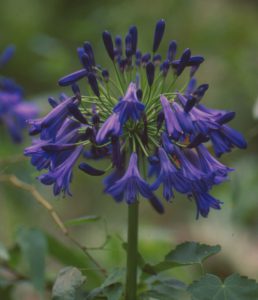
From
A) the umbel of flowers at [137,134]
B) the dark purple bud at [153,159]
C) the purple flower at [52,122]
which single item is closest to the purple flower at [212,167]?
the umbel of flowers at [137,134]

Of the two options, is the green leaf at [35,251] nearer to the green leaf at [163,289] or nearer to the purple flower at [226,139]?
the green leaf at [163,289]

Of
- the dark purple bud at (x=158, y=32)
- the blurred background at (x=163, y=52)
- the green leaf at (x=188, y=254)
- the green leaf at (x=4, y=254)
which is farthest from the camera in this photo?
the blurred background at (x=163, y=52)

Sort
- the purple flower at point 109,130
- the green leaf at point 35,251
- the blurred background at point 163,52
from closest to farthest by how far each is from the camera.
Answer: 1. the purple flower at point 109,130
2. the green leaf at point 35,251
3. the blurred background at point 163,52

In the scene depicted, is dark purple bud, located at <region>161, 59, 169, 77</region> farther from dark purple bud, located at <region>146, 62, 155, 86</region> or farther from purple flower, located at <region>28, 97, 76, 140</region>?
purple flower, located at <region>28, 97, 76, 140</region>

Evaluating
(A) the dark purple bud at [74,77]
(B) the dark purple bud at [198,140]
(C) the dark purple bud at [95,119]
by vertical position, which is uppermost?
(A) the dark purple bud at [74,77]

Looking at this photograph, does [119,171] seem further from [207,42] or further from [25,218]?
[207,42]

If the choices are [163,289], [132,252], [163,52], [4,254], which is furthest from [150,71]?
[163,52]

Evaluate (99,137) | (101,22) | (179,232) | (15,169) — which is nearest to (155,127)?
(99,137)
